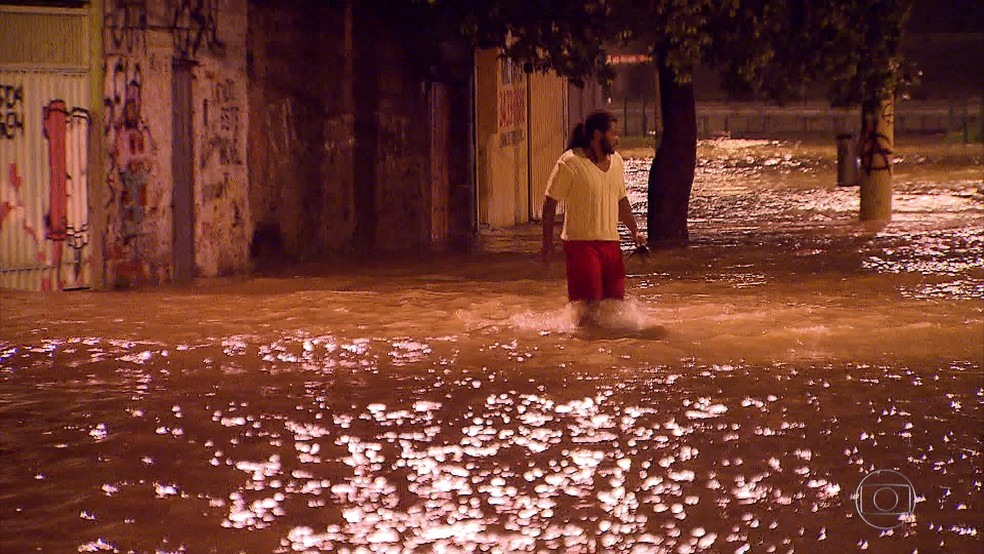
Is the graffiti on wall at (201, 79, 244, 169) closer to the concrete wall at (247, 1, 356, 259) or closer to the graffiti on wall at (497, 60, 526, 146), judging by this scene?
the concrete wall at (247, 1, 356, 259)

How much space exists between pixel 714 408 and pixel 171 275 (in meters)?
7.33

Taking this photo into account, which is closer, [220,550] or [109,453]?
[220,550]

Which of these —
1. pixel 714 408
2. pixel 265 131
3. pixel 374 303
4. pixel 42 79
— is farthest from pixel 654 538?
pixel 265 131

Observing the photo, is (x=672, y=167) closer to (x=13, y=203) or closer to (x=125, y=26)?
(x=125, y=26)

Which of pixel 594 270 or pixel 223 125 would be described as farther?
pixel 223 125

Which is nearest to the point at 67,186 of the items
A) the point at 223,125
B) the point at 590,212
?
the point at 223,125

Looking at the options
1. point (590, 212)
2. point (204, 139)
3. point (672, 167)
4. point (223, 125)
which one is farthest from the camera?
point (672, 167)

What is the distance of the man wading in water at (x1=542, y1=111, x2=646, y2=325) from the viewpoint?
11141mm

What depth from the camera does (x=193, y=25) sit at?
1443 cm

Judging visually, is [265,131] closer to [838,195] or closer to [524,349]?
[524,349]

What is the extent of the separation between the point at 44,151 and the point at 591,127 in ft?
17.0

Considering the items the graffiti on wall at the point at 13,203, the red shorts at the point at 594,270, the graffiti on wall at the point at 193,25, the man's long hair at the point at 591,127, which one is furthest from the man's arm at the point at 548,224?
the graffiti on wall at the point at 13,203

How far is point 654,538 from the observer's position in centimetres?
613

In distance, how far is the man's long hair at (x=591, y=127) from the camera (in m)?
11.1
